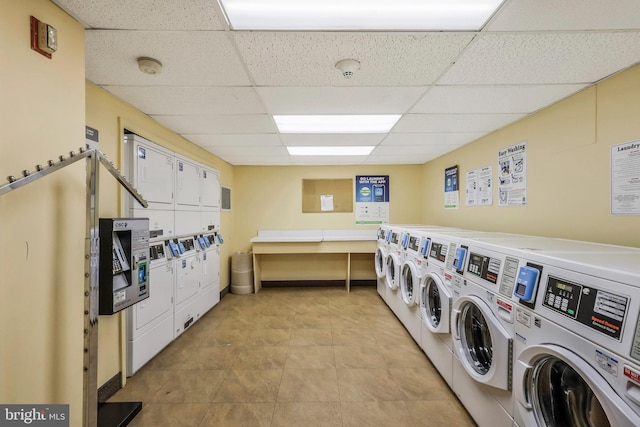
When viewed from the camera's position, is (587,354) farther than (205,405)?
No

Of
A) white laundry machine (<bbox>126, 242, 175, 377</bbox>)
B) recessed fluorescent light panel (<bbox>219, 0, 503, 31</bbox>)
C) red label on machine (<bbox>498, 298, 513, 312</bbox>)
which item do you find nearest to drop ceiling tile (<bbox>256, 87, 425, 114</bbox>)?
recessed fluorescent light panel (<bbox>219, 0, 503, 31</bbox>)

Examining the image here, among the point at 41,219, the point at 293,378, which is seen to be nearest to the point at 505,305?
the point at 293,378

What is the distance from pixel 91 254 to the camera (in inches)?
46.3

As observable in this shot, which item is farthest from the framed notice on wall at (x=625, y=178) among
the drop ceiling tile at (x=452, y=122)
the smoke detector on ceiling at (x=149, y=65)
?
the smoke detector on ceiling at (x=149, y=65)

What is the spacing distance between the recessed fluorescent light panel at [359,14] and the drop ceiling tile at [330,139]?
161cm

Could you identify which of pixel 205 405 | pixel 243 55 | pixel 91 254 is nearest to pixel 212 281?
pixel 205 405

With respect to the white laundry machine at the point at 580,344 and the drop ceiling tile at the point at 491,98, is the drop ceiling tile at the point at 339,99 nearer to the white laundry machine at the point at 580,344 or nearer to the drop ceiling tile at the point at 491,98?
the drop ceiling tile at the point at 491,98

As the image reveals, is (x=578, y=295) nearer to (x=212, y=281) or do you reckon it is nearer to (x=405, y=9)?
(x=405, y=9)

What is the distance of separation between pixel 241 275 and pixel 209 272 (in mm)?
795

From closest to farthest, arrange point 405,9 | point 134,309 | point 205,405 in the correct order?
point 405,9 → point 205,405 → point 134,309

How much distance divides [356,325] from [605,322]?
243 centimetres

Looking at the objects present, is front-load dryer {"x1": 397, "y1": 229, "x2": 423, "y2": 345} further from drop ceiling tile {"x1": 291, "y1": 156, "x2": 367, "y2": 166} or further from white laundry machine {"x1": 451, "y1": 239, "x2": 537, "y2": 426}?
drop ceiling tile {"x1": 291, "y1": 156, "x2": 367, "y2": 166}

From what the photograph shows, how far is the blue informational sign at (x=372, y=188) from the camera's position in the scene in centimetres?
462

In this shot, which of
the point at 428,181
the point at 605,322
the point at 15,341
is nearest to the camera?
the point at 605,322
